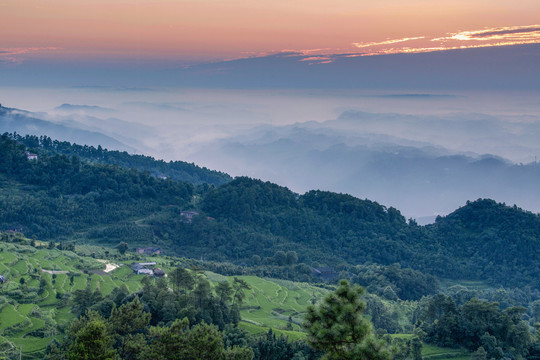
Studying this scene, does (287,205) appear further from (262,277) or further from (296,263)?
(262,277)

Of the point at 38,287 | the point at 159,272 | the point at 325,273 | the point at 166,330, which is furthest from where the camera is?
the point at 325,273

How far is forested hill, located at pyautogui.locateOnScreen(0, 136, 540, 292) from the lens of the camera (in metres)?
48.9

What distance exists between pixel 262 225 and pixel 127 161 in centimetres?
2865

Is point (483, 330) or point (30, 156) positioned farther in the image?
point (30, 156)

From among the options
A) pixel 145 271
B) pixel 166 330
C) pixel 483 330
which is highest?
pixel 166 330

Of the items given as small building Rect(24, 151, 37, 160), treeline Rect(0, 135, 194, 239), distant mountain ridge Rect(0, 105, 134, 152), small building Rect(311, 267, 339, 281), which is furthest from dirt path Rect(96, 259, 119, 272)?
distant mountain ridge Rect(0, 105, 134, 152)

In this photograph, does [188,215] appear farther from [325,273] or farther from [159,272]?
[159,272]

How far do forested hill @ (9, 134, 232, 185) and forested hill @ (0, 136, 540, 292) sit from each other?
45.6ft

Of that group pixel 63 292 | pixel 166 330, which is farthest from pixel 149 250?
pixel 166 330

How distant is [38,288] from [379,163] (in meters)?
147

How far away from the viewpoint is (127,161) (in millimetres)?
76562

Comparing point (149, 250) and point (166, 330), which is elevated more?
point (166, 330)

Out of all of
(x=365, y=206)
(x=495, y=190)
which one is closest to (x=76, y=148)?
(x=365, y=206)

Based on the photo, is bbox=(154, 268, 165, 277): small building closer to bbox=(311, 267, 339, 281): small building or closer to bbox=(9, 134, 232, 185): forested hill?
bbox=(311, 267, 339, 281): small building
